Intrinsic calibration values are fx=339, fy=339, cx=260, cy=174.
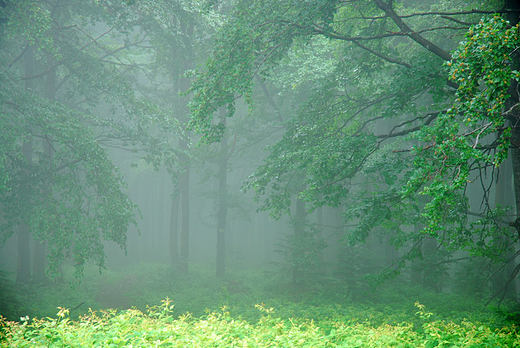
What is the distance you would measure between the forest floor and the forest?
0.07 m

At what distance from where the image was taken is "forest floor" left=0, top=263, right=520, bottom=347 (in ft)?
16.5

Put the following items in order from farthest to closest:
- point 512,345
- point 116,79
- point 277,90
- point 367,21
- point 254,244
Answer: point 254,244, point 277,90, point 116,79, point 367,21, point 512,345

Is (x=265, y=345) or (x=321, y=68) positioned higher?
(x=321, y=68)

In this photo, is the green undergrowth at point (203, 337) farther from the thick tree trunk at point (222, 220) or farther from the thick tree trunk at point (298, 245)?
the thick tree trunk at point (222, 220)

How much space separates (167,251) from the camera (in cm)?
3412

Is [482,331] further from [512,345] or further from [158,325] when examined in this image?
[158,325]

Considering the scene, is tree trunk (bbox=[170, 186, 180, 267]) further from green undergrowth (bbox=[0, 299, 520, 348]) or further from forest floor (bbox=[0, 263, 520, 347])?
green undergrowth (bbox=[0, 299, 520, 348])

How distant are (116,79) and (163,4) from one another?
4.15 metres

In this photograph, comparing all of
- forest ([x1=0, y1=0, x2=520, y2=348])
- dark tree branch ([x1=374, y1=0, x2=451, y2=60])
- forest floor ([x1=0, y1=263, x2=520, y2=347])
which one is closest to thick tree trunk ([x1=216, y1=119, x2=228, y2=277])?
forest ([x1=0, y1=0, x2=520, y2=348])

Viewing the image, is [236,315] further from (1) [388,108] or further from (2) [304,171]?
(1) [388,108]

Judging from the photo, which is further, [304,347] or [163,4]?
[163,4]

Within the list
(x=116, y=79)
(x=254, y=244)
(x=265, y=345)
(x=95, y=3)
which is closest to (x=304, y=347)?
(x=265, y=345)

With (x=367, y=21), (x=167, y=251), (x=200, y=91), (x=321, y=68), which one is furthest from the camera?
(x=167, y=251)

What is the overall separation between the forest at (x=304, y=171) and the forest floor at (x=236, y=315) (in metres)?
0.07
